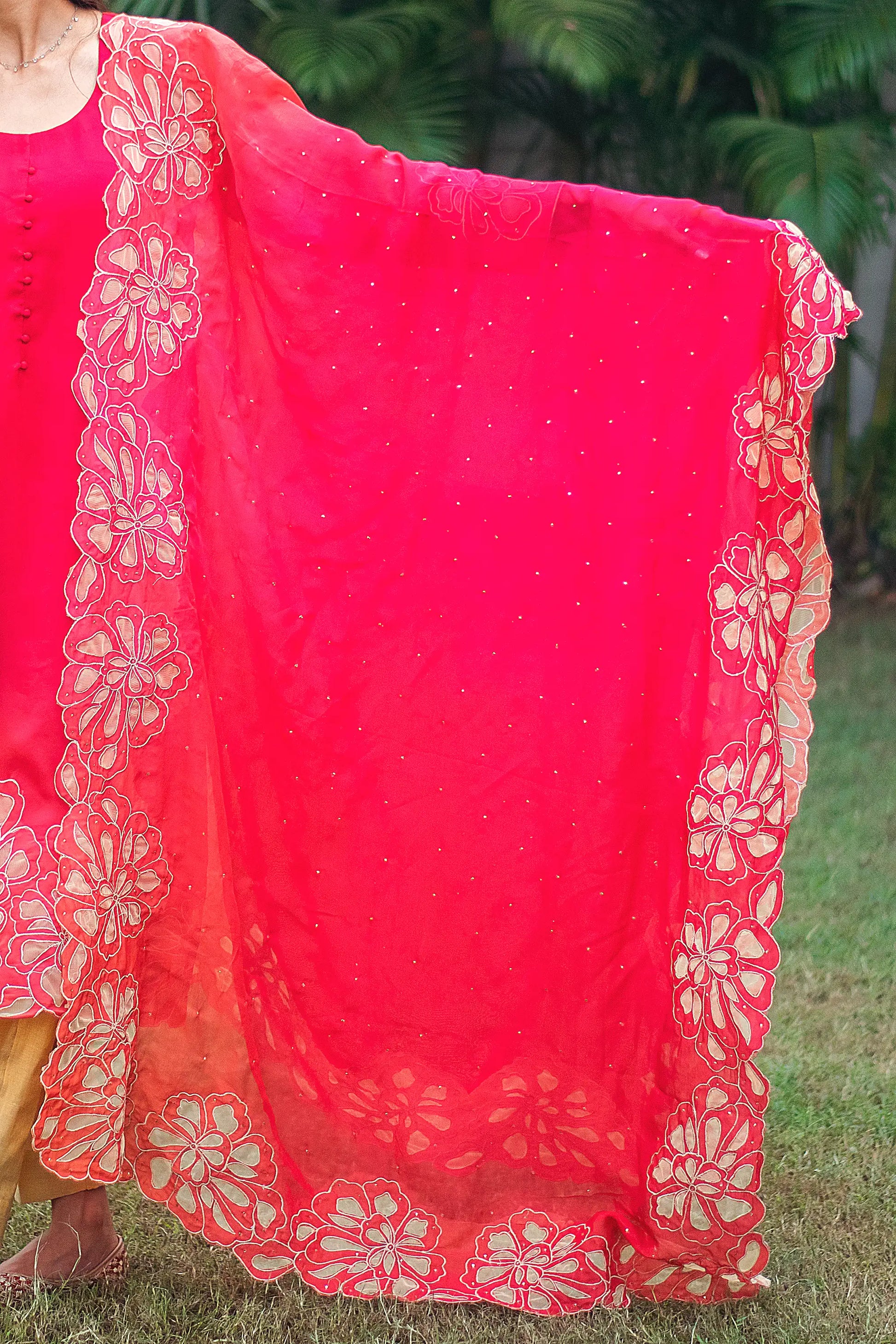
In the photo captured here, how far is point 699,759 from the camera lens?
184 cm

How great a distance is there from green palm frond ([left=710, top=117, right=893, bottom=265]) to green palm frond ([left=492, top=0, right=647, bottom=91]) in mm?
696

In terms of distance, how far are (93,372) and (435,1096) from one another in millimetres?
1029

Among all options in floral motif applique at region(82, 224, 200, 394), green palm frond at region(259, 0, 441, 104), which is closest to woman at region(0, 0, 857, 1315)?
floral motif applique at region(82, 224, 200, 394)

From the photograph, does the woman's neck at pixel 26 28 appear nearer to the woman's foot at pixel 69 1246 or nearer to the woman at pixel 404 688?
the woman at pixel 404 688

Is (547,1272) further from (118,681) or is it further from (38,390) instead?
(38,390)

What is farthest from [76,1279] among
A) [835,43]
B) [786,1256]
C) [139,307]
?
[835,43]

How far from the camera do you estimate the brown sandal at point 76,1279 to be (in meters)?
1.93

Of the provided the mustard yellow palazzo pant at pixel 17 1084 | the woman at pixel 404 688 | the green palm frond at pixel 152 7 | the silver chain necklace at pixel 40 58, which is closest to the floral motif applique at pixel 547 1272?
the woman at pixel 404 688

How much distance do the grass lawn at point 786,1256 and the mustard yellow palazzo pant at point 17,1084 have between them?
0.69ft

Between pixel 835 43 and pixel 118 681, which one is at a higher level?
pixel 835 43

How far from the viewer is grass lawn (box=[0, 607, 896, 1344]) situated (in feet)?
6.15

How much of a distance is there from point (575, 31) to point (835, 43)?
4.08 feet

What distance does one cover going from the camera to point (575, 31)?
17.0 ft

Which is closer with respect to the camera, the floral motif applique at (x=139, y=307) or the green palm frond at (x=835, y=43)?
the floral motif applique at (x=139, y=307)
